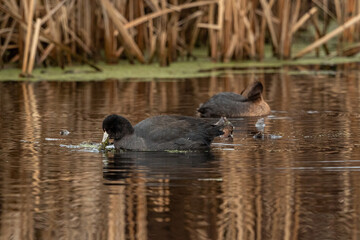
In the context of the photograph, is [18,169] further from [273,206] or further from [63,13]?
[63,13]

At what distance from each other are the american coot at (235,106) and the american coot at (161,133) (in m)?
3.04

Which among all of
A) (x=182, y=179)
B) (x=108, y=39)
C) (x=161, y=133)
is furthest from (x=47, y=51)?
(x=182, y=179)

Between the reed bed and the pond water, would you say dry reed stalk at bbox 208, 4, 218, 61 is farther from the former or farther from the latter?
the pond water

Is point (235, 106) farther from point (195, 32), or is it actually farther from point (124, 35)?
point (195, 32)

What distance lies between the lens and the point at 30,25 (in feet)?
48.8

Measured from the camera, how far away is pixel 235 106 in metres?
12.2

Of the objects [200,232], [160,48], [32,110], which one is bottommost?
[200,232]

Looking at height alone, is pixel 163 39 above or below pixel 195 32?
below

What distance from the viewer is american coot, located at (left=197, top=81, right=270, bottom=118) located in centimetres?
1195

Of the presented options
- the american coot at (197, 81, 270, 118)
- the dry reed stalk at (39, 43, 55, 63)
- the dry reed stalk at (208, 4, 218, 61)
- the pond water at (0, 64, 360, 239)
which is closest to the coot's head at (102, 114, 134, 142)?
the pond water at (0, 64, 360, 239)

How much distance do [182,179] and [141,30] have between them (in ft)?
35.7

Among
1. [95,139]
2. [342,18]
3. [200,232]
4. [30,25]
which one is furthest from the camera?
[342,18]

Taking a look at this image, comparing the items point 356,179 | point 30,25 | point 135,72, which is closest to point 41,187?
point 356,179

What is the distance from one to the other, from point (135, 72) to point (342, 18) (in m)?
5.27
